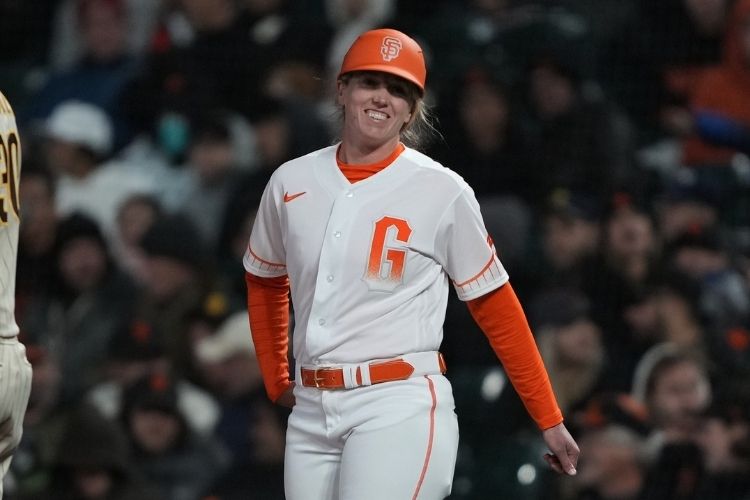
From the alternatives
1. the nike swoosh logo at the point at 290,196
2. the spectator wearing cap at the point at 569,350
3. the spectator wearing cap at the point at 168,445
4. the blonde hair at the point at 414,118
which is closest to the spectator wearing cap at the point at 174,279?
the spectator wearing cap at the point at 168,445

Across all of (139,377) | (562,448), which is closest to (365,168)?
(562,448)

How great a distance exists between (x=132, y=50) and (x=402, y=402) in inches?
163

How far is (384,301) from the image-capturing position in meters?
2.80

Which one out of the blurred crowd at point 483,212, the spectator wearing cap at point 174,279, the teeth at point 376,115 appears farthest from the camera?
the spectator wearing cap at point 174,279

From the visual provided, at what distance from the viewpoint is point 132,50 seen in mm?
6543

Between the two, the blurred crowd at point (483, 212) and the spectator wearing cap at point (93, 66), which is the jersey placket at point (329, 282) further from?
the spectator wearing cap at point (93, 66)

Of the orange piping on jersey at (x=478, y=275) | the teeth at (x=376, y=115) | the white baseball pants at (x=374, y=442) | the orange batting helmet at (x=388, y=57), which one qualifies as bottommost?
the white baseball pants at (x=374, y=442)

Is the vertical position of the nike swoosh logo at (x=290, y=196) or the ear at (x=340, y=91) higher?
the ear at (x=340, y=91)

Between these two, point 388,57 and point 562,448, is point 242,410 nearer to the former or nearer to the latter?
point 562,448

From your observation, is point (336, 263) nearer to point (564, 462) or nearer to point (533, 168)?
point (564, 462)

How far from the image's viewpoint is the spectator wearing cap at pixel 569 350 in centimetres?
505

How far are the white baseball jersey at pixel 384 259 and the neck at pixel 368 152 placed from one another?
0.10ft

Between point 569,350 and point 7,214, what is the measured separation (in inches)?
113

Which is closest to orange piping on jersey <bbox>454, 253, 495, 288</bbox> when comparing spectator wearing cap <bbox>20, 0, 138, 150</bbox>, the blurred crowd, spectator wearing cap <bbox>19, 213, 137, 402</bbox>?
the blurred crowd
